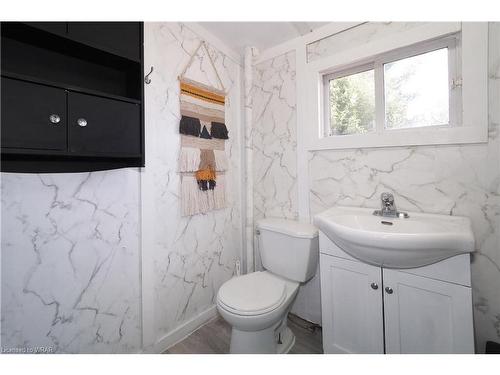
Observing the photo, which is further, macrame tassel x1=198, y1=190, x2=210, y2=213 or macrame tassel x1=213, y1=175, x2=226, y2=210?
macrame tassel x1=213, y1=175, x2=226, y2=210

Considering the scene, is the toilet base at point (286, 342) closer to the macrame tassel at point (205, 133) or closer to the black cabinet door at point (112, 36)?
the macrame tassel at point (205, 133)

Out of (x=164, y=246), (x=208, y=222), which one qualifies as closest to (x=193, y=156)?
(x=208, y=222)

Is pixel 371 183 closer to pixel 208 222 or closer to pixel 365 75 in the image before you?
pixel 365 75

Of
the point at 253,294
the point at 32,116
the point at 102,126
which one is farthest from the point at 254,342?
the point at 32,116

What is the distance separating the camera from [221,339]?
1547 mm

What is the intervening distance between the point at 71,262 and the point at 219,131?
120 cm

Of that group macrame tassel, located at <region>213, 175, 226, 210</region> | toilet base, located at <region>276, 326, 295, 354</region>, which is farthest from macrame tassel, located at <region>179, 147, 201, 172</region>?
toilet base, located at <region>276, 326, 295, 354</region>

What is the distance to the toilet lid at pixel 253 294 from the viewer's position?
3.88 feet

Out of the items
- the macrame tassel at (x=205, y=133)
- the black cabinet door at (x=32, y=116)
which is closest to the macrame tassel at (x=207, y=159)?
the macrame tassel at (x=205, y=133)

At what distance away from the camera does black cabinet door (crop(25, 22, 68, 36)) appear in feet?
2.56

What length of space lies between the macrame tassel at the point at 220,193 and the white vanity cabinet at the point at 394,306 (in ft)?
2.70

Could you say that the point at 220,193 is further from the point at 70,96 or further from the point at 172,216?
the point at 70,96

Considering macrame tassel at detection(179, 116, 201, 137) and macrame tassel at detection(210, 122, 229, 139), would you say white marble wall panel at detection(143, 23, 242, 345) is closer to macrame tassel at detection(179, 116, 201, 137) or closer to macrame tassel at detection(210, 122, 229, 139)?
macrame tassel at detection(179, 116, 201, 137)

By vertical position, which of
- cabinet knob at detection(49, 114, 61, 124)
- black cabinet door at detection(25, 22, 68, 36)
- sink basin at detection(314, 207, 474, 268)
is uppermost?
black cabinet door at detection(25, 22, 68, 36)
